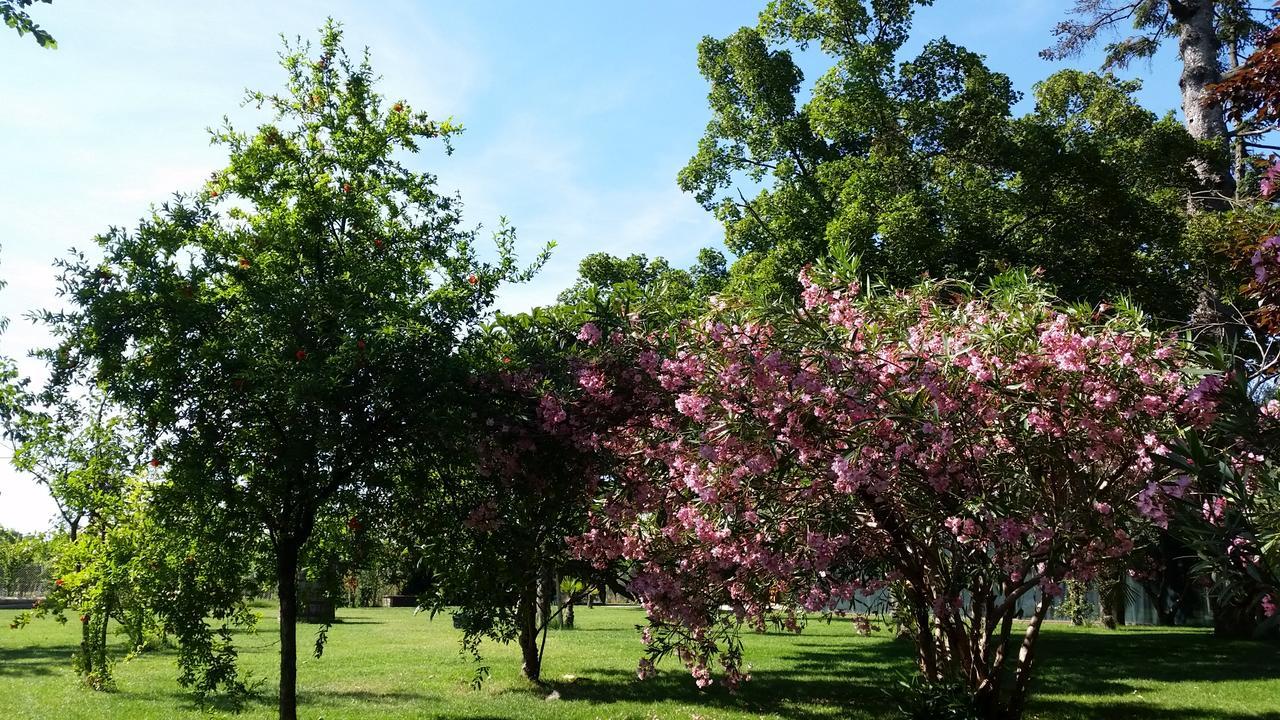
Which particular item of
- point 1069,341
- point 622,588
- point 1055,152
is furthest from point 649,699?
point 1055,152

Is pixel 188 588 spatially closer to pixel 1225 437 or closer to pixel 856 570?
pixel 856 570

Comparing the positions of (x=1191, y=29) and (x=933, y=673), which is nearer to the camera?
(x=933, y=673)

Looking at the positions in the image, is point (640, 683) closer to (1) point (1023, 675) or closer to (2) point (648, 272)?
(1) point (1023, 675)

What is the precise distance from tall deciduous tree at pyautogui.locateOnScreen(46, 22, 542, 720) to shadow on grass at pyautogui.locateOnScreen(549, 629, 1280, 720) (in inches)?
223

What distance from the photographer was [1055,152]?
1630 centimetres

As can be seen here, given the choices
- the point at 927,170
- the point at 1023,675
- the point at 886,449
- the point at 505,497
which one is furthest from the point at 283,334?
the point at 927,170

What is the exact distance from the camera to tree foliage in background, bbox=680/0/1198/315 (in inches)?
632

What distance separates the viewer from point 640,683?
44.4ft

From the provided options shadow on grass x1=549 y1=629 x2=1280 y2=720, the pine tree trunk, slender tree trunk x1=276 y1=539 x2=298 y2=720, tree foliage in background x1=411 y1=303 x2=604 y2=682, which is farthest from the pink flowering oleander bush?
the pine tree trunk

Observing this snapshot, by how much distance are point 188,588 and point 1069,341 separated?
7438 millimetres

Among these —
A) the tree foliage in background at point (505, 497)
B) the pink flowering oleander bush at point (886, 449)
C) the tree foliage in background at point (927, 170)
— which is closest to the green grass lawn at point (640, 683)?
the pink flowering oleander bush at point (886, 449)

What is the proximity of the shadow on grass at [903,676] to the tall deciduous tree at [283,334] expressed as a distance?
18.6ft

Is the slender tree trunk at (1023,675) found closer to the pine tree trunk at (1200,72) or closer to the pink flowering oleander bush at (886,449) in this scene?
the pink flowering oleander bush at (886,449)

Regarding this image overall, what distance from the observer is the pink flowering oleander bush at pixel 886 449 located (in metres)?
6.45
